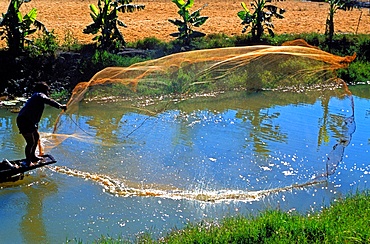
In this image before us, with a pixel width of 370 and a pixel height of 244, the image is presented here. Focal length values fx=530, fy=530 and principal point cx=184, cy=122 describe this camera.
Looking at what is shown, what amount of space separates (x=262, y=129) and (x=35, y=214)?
5981 millimetres

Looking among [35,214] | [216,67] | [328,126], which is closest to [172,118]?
[216,67]

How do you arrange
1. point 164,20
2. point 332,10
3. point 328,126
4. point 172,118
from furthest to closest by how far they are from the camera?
point 164,20, point 332,10, point 172,118, point 328,126

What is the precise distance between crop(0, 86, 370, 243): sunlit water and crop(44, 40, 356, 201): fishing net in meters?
0.04

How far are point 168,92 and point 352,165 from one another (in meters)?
4.54

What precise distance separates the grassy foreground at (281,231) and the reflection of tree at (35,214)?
3.12 ft

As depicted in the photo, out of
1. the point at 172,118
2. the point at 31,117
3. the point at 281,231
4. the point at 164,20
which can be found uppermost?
the point at 164,20

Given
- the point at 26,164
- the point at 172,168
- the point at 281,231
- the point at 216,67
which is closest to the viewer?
the point at 281,231

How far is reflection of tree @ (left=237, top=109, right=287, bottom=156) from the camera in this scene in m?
11.0

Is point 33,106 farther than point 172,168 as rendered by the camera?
No

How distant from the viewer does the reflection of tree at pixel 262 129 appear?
11023 millimetres

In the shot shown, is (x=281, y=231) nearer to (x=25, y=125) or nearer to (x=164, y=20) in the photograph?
(x=25, y=125)

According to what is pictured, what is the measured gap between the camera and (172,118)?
503 inches

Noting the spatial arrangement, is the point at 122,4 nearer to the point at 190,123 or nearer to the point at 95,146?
the point at 190,123

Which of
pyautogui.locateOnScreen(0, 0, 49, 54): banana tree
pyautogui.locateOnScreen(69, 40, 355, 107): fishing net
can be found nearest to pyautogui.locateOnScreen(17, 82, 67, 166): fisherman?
pyautogui.locateOnScreen(69, 40, 355, 107): fishing net
